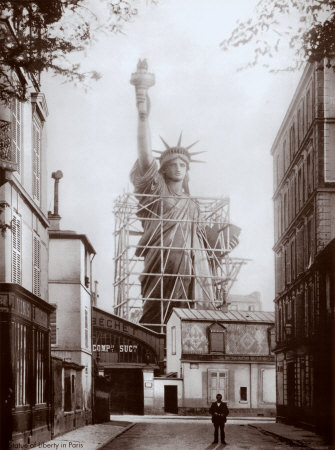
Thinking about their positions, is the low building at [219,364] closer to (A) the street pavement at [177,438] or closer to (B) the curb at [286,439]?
(A) the street pavement at [177,438]

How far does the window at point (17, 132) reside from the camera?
20219 mm

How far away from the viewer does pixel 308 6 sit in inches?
703

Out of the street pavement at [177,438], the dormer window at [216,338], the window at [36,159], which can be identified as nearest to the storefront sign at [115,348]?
the dormer window at [216,338]

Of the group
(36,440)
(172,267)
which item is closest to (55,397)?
(36,440)

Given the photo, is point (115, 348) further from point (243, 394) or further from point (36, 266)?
point (36, 266)

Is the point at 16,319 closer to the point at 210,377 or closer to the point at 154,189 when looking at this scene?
the point at 210,377

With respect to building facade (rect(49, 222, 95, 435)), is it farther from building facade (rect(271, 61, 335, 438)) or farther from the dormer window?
the dormer window

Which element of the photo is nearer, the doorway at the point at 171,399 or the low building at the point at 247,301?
the doorway at the point at 171,399

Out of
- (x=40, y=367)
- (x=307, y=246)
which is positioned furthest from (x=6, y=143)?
(x=307, y=246)

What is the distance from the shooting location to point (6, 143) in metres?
18.6

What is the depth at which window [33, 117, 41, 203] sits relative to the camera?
22812mm

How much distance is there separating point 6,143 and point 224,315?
124 ft

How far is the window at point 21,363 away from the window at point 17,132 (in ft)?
11.0

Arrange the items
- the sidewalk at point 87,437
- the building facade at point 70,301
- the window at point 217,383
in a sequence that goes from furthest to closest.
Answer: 1. the window at point 217,383
2. the building facade at point 70,301
3. the sidewalk at point 87,437
